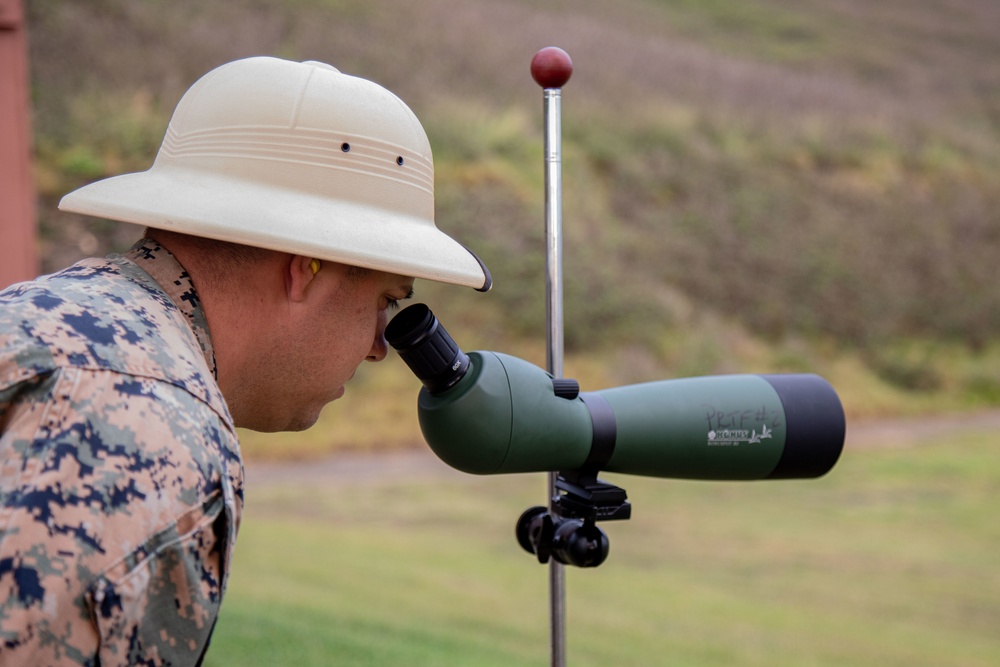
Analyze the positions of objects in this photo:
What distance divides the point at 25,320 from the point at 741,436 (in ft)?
3.37

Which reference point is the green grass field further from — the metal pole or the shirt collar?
the shirt collar

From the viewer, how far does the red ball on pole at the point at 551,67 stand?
1682 millimetres

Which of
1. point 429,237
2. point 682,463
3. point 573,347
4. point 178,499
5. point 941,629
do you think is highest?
point 429,237

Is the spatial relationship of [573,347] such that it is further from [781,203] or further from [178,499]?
[178,499]

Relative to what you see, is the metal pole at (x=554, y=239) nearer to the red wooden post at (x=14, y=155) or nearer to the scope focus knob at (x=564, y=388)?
the scope focus knob at (x=564, y=388)

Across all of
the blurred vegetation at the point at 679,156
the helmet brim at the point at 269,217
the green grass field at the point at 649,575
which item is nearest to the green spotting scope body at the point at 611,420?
the helmet brim at the point at 269,217

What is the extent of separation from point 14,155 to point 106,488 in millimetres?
3499

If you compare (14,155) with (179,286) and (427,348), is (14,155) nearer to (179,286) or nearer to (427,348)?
(427,348)

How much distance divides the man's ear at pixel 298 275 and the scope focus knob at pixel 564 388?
0.47m

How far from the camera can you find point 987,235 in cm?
1230

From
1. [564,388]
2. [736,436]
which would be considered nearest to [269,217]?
[564,388]

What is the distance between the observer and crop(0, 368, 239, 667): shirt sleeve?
0.85m

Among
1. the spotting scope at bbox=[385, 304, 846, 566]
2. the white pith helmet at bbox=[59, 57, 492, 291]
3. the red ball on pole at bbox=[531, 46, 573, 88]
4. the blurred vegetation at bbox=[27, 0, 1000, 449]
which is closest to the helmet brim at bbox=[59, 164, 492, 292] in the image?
the white pith helmet at bbox=[59, 57, 492, 291]

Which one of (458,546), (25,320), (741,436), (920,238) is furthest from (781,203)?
(25,320)
